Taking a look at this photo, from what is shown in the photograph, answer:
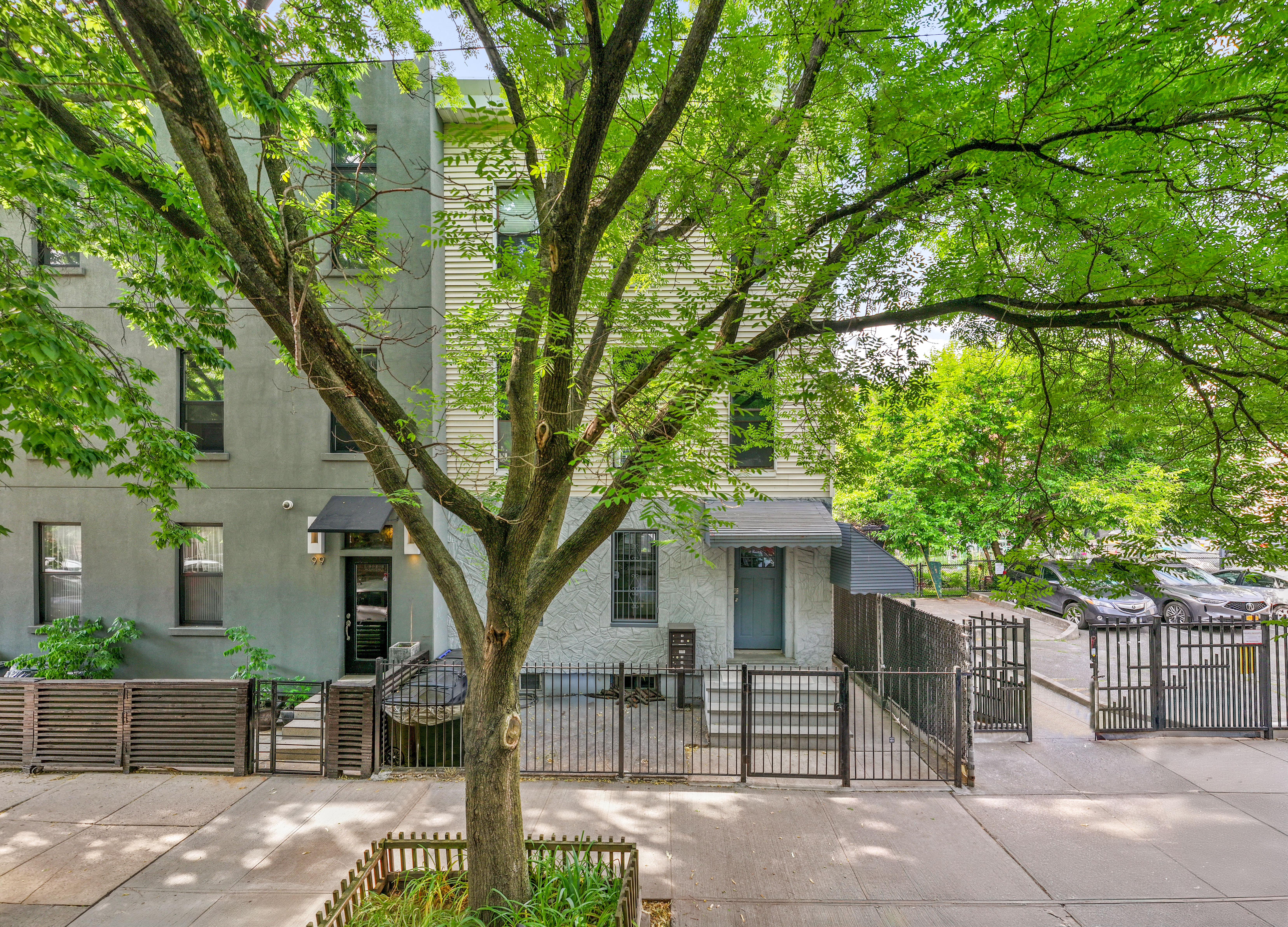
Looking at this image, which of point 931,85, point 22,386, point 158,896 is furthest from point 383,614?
point 931,85

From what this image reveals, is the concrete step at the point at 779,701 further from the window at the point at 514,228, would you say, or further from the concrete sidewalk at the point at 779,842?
the window at the point at 514,228

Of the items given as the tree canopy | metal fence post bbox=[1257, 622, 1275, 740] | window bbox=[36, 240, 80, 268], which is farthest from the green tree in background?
window bbox=[36, 240, 80, 268]

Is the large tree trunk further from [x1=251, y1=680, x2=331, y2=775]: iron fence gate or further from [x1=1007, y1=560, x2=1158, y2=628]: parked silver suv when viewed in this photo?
[x1=1007, y1=560, x2=1158, y2=628]: parked silver suv

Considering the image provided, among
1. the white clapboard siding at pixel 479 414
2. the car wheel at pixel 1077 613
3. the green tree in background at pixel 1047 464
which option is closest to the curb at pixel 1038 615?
the car wheel at pixel 1077 613

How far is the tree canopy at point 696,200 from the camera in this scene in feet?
12.7

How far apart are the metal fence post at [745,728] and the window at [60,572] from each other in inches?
Answer: 474

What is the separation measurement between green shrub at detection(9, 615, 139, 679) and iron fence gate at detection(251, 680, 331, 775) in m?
2.94

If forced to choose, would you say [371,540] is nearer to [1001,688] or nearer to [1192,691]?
[1001,688]

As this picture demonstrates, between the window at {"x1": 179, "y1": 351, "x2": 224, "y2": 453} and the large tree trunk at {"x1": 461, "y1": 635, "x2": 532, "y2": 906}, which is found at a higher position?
the window at {"x1": 179, "y1": 351, "x2": 224, "y2": 453}

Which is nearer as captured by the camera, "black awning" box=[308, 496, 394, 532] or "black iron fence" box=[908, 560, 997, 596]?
"black awning" box=[308, 496, 394, 532]

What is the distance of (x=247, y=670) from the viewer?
10.2 meters

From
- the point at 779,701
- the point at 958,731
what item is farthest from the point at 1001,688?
the point at 779,701

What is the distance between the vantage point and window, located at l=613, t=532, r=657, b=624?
36.9 ft

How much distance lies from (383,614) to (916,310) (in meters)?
10.0
